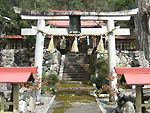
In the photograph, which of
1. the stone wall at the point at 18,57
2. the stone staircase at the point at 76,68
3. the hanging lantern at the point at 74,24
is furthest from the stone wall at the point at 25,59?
the hanging lantern at the point at 74,24

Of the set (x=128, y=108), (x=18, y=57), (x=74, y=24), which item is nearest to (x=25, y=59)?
(x=18, y=57)

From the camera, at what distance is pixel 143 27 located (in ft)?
53.7

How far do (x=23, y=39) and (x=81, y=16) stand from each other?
38.4ft

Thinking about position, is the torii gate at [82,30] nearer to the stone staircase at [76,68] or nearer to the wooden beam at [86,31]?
the wooden beam at [86,31]

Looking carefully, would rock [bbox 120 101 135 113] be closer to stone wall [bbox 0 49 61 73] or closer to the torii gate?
the torii gate

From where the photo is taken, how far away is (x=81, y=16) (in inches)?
366

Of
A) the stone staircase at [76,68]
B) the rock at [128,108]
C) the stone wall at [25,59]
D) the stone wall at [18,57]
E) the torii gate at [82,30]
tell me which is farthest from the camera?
the stone wall at [18,57]

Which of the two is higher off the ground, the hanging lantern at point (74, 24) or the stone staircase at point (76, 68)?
the hanging lantern at point (74, 24)

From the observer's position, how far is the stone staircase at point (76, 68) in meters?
15.4

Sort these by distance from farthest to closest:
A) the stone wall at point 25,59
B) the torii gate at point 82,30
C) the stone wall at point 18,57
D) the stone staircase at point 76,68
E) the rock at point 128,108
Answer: the stone wall at point 18,57, the stone wall at point 25,59, the stone staircase at point 76,68, the torii gate at point 82,30, the rock at point 128,108

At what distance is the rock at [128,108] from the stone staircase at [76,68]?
8694 mm

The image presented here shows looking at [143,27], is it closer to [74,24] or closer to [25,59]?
[74,24]

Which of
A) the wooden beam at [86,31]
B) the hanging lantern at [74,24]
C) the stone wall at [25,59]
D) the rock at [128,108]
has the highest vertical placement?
the hanging lantern at [74,24]

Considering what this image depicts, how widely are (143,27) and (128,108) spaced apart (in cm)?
1194
